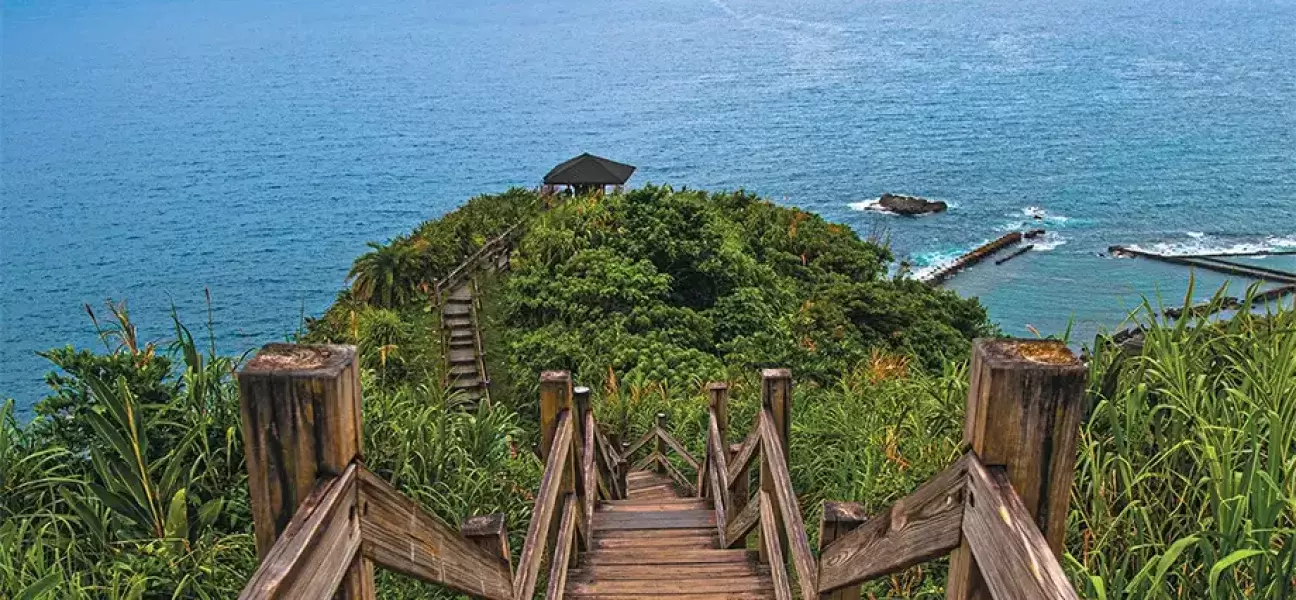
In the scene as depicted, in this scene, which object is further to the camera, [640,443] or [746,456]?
[640,443]

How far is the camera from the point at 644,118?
246ft

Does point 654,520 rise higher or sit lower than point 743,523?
lower

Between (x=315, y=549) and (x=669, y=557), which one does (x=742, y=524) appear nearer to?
(x=669, y=557)

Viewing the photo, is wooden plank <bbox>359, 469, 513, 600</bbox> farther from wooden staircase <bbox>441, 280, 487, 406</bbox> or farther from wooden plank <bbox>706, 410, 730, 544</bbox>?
wooden staircase <bbox>441, 280, 487, 406</bbox>

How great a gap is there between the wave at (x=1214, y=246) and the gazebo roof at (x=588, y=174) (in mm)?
24391

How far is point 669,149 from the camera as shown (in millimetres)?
62312

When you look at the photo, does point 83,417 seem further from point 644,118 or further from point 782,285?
point 644,118

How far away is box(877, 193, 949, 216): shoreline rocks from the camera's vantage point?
147 ft

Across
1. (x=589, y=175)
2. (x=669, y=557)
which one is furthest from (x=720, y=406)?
(x=589, y=175)

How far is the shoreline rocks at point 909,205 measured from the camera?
44938mm

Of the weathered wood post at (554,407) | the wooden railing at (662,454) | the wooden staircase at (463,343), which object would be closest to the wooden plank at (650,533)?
the weathered wood post at (554,407)

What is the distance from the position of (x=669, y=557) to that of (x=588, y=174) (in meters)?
24.1

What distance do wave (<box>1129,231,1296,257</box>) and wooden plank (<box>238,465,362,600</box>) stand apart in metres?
41.7

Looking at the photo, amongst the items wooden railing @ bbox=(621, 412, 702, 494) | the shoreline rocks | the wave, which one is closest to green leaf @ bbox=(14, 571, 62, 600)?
wooden railing @ bbox=(621, 412, 702, 494)
